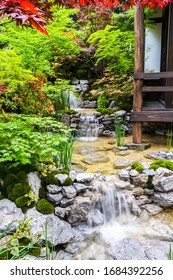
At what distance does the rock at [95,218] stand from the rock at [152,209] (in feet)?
2.40

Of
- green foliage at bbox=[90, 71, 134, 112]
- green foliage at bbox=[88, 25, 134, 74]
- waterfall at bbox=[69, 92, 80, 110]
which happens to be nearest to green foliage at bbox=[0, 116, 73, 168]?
green foliage at bbox=[90, 71, 134, 112]

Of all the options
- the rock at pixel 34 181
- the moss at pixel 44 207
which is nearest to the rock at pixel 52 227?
the moss at pixel 44 207

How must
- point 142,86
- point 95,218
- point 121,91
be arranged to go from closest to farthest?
point 95,218 → point 142,86 → point 121,91

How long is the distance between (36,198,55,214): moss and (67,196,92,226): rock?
256 millimetres

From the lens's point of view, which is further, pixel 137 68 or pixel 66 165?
pixel 137 68

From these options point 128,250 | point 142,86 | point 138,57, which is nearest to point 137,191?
point 128,250

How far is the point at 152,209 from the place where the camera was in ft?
12.4

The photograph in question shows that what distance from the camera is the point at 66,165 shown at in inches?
148

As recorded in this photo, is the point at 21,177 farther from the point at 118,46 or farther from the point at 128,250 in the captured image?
the point at 118,46

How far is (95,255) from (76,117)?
449cm

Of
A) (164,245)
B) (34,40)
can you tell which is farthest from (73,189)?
(34,40)

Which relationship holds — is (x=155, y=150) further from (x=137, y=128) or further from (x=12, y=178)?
(x=12, y=178)

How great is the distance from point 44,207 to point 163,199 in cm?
182

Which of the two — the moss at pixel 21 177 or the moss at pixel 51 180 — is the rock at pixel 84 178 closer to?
the moss at pixel 51 180
